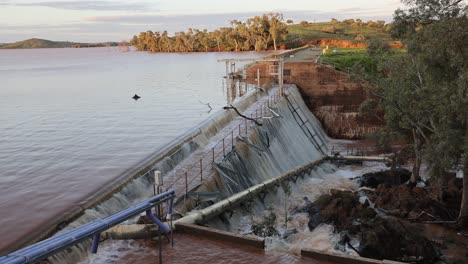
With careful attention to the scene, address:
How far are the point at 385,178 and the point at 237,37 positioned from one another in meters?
125

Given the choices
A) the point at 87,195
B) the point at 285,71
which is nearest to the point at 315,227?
the point at 87,195

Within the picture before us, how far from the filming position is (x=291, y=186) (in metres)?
22.7

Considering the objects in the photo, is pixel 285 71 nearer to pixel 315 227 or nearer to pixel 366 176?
pixel 366 176

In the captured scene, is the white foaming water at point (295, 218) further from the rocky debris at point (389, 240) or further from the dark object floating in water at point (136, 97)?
the dark object floating in water at point (136, 97)

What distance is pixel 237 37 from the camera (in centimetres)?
14662

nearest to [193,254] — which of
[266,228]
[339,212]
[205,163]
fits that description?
[266,228]

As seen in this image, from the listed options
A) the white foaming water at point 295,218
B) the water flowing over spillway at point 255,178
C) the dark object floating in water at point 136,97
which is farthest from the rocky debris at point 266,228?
the dark object floating in water at point 136,97

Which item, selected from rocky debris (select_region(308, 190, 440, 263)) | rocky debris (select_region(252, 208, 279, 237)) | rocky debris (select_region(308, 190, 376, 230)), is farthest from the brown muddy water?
rocky debris (select_region(308, 190, 376, 230))

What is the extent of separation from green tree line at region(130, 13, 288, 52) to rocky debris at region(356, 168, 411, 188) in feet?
343

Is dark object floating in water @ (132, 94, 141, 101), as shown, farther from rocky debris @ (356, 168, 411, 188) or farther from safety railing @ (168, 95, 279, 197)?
rocky debris @ (356, 168, 411, 188)

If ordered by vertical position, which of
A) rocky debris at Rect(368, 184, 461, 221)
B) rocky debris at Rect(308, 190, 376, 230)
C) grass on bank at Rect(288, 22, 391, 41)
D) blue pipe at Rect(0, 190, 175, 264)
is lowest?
rocky debris at Rect(368, 184, 461, 221)

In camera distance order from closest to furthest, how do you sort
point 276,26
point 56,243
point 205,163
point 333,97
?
1. point 56,243
2. point 205,163
3. point 333,97
4. point 276,26

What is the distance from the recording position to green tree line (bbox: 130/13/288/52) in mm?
128750

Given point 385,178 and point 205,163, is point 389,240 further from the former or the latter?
point 385,178
